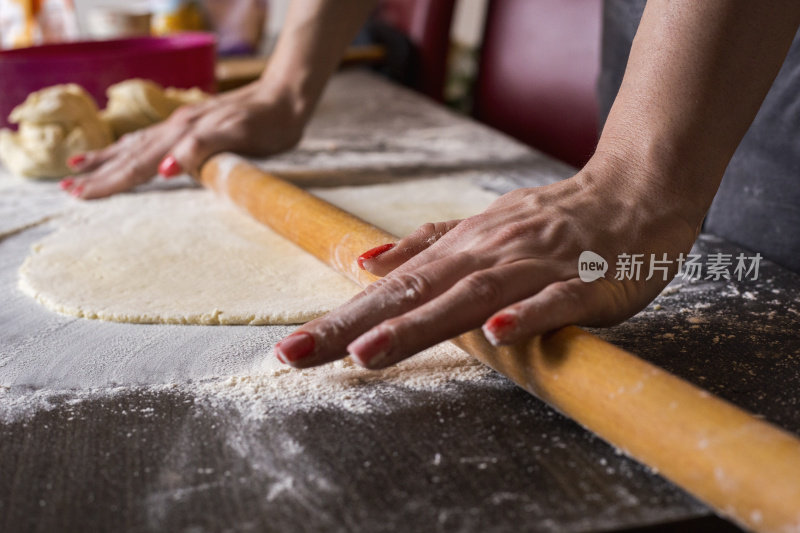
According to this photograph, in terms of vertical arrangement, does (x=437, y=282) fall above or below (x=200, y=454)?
above

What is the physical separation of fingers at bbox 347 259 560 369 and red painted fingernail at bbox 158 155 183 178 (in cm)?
109

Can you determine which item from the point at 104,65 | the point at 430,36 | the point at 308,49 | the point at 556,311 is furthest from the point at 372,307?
the point at 430,36

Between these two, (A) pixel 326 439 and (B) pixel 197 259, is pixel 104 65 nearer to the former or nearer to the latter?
(B) pixel 197 259

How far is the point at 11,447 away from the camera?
795 mm

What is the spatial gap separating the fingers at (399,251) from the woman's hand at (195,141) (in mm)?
885

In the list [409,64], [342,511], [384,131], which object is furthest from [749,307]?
[409,64]

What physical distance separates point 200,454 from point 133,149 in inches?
48.2

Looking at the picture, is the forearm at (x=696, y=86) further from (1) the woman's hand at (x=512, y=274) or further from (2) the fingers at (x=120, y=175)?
(2) the fingers at (x=120, y=175)

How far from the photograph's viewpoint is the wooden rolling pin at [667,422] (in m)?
0.60

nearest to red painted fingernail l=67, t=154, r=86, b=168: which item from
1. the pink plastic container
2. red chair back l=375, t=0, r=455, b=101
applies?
the pink plastic container

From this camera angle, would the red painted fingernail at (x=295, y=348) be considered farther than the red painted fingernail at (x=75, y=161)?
No

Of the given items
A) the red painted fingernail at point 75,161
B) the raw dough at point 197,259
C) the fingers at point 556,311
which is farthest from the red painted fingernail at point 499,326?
the red painted fingernail at point 75,161

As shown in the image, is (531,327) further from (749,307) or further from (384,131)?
(384,131)

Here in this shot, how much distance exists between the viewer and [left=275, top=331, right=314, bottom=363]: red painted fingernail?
0.79 meters
